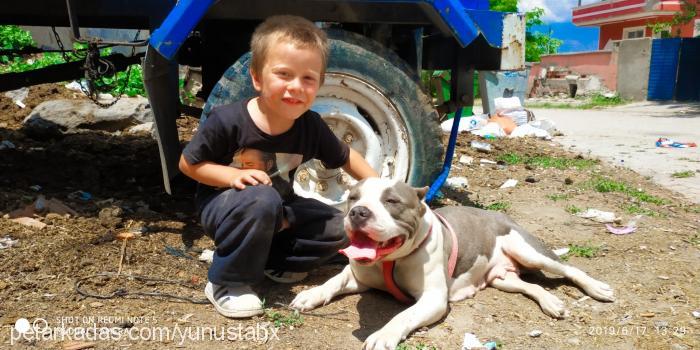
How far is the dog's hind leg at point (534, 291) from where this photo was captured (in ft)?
9.02

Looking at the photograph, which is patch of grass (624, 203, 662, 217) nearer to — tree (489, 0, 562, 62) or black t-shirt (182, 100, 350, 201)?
black t-shirt (182, 100, 350, 201)

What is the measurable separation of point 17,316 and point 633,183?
17.1 ft

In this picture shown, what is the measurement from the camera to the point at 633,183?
18.3 feet

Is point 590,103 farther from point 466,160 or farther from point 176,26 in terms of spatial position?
point 176,26

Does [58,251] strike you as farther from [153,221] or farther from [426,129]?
[426,129]

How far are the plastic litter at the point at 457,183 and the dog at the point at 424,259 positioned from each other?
6.52ft

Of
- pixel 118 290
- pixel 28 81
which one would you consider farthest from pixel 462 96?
pixel 28 81

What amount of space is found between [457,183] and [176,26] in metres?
3.15

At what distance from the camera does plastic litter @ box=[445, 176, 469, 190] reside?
527cm

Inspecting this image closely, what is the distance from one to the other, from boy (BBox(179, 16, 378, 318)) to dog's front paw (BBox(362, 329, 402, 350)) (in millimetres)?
558

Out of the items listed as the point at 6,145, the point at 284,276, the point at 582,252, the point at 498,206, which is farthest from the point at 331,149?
the point at 6,145

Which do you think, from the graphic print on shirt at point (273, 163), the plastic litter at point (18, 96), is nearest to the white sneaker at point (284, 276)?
Result: the graphic print on shirt at point (273, 163)

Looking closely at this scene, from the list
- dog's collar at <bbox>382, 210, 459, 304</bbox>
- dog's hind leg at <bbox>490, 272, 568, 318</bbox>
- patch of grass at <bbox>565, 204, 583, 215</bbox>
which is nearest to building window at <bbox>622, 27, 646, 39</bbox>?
patch of grass at <bbox>565, 204, 583, 215</bbox>

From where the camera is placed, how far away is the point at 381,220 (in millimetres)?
2383
